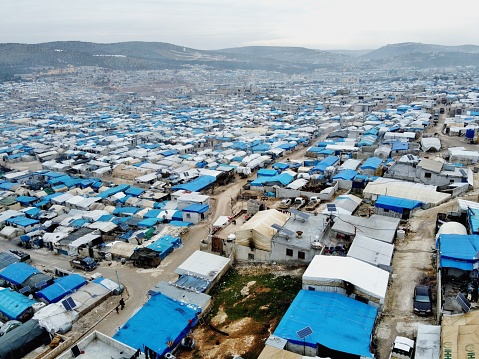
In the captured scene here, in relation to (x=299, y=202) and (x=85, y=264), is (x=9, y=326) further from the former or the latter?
(x=299, y=202)

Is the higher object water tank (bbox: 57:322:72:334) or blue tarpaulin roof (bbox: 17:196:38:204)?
blue tarpaulin roof (bbox: 17:196:38:204)

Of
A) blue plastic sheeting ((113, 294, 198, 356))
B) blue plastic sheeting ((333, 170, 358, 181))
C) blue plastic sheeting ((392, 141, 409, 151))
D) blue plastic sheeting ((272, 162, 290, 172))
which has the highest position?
blue plastic sheeting ((392, 141, 409, 151))

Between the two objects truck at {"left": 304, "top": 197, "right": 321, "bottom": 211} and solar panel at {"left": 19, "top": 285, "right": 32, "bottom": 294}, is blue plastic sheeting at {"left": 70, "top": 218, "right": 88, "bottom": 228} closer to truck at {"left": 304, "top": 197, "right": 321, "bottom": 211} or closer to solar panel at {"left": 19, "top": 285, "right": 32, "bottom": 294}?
solar panel at {"left": 19, "top": 285, "right": 32, "bottom": 294}

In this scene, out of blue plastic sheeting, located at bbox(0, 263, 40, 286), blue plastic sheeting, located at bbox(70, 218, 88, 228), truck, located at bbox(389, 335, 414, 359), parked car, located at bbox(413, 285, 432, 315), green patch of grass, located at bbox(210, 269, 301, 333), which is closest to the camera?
truck, located at bbox(389, 335, 414, 359)

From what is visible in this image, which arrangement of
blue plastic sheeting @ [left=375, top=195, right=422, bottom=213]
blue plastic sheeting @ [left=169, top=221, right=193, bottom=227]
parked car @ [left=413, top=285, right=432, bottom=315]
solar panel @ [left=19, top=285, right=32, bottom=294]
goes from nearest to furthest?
1. parked car @ [left=413, top=285, right=432, bottom=315]
2. solar panel @ [left=19, top=285, right=32, bottom=294]
3. blue plastic sheeting @ [left=375, top=195, right=422, bottom=213]
4. blue plastic sheeting @ [left=169, top=221, right=193, bottom=227]

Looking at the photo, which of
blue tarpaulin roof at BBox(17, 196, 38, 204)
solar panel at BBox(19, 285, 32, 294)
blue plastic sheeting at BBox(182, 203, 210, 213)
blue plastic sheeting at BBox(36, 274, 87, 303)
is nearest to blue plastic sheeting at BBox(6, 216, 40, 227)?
blue tarpaulin roof at BBox(17, 196, 38, 204)

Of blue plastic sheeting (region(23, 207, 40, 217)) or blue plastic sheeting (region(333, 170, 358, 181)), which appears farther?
blue plastic sheeting (region(23, 207, 40, 217))
